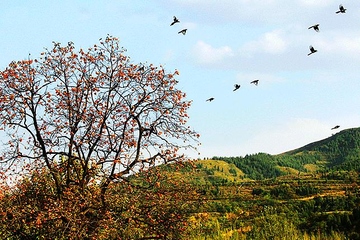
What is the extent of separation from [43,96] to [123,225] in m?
5.46

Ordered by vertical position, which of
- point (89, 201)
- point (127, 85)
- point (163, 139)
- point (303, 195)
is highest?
point (127, 85)

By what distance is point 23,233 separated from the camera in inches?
586

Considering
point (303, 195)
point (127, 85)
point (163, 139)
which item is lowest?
point (303, 195)

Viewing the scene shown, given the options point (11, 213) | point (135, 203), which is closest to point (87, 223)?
point (135, 203)

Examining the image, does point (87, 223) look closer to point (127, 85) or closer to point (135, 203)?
point (135, 203)

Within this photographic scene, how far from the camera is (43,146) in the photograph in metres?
15.5

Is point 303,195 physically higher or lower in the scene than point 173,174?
lower

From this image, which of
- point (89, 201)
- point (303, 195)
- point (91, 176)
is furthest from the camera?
point (303, 195)

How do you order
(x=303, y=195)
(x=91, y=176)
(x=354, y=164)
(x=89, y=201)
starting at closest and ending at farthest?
(x=89, y=201) → (x=91, y=176) → (x=303, y=195) → (x=354, y=164)

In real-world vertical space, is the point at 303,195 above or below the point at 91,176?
below

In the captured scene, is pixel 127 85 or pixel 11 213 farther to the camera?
pixel 127 85

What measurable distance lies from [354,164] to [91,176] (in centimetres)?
19169

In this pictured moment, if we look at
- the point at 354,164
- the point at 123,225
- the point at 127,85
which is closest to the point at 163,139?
the point at 127,85

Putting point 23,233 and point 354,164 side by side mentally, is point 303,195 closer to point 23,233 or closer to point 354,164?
point 354,164
